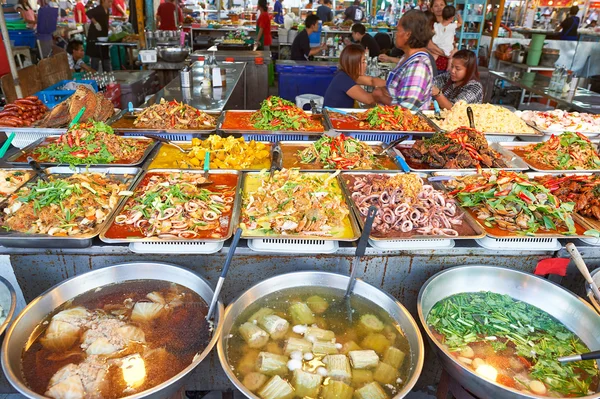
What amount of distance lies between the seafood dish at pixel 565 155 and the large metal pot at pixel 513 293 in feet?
4.88

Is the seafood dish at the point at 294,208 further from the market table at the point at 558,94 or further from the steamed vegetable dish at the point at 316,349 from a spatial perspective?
the market table at the point at 558,94

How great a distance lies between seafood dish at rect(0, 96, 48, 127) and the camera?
11.6ft

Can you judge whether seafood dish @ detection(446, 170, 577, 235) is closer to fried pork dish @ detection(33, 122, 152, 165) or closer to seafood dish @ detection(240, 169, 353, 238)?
seafood dish @ detection(240, 169, 353, 238)

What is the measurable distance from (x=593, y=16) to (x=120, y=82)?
14.6 metres

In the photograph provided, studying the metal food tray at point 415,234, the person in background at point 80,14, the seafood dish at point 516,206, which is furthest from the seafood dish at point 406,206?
the person in background at point 80,14

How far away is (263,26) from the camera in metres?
A: 11.5

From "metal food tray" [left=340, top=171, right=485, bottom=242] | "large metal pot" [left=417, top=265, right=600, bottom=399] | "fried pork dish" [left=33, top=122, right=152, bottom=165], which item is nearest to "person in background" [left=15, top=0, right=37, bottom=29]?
"fried pork dish" [left=33, top=122, right=152, bottom=165]

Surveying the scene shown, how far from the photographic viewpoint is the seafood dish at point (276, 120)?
371 centimetres

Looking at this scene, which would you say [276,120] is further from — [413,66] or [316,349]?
[316,349]

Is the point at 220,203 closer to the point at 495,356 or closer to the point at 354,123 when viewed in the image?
the point at 495,356

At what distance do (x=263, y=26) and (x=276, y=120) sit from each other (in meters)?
8.77

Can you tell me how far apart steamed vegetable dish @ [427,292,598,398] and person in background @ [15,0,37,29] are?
36.5 feet

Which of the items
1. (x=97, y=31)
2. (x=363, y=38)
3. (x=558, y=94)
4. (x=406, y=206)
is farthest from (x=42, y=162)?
(x=363, y=38)

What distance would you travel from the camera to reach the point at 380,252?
2234 millimetres
